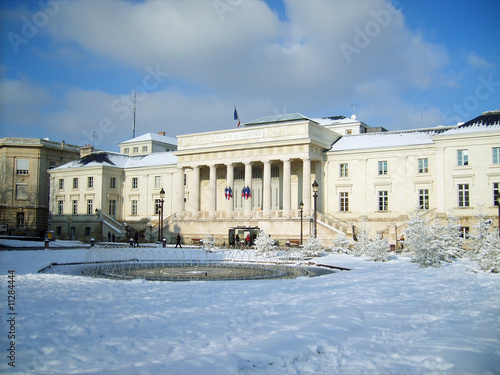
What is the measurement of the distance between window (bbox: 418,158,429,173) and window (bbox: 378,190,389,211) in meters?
4.11

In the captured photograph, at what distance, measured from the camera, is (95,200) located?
65062 mm

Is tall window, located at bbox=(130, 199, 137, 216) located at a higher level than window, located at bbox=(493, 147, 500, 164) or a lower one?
lower

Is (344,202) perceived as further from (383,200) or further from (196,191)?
(196,191)

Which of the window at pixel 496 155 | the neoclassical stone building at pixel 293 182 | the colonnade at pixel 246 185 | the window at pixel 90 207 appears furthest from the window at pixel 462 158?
the window at pixel 90 207

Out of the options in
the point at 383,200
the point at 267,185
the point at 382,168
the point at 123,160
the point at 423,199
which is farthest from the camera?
the point at 123,160

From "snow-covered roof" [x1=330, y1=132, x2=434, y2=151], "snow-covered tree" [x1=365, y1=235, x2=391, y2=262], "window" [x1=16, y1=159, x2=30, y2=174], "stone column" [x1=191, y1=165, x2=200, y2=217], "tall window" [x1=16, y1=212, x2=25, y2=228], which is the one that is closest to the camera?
"snow-covered tree" [x1=365, y1=235, x2=391, y2=262]

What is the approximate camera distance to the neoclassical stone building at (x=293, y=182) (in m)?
44.4

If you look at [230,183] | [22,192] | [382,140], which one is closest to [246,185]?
[230,183]

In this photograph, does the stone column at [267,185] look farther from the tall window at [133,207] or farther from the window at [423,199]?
the tall window at [133,207]

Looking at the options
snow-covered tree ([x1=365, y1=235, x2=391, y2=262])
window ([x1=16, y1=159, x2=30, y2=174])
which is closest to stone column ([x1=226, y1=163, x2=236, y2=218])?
snow-covered tree ([x1=365, y1=235, x2=391, y2=262])

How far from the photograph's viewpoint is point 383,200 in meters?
49.8

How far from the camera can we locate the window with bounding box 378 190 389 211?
49631 millimetres

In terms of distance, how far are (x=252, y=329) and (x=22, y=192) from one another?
73.6 m

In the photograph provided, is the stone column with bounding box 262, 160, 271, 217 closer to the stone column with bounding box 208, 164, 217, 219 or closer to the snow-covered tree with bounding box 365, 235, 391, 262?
the stone column with bounding box 208, 164, 217, 219
